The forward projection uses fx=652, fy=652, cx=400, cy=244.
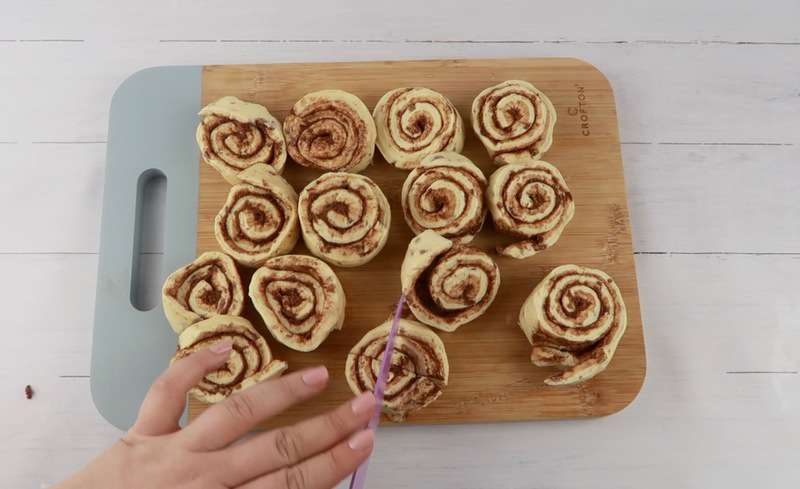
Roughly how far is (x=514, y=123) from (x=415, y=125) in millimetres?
361

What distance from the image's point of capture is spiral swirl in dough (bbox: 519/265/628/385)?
7.16 feet

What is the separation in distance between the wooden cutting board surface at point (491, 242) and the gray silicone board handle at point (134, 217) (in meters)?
0.08

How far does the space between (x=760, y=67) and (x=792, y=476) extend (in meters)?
1.65

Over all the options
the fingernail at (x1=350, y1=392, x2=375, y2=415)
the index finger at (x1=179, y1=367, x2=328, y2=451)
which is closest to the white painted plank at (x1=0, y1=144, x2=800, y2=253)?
the index finger at (x1=179, y1=367, x2=328, y2=451)

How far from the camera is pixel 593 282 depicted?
2230 millimetres

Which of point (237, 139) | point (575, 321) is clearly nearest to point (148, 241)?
point (237, 139)

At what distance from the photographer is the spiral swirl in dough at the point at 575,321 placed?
218 centimetres

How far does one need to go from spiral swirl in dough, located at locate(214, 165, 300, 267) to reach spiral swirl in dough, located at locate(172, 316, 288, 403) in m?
0.25

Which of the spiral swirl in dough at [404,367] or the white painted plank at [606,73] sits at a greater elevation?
the white painted plank at [606,73]

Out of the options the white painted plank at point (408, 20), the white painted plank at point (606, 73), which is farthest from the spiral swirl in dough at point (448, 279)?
the white painted plank at point (408, 20)

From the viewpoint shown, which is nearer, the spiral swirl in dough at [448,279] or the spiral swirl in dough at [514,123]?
the spiral swirl in dough at [448,279]

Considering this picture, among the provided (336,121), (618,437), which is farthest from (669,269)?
(336,121)

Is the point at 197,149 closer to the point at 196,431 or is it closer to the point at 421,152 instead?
the point at 421,152

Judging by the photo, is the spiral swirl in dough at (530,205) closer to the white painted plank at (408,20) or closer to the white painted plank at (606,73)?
the white painted plank at (606,73)
